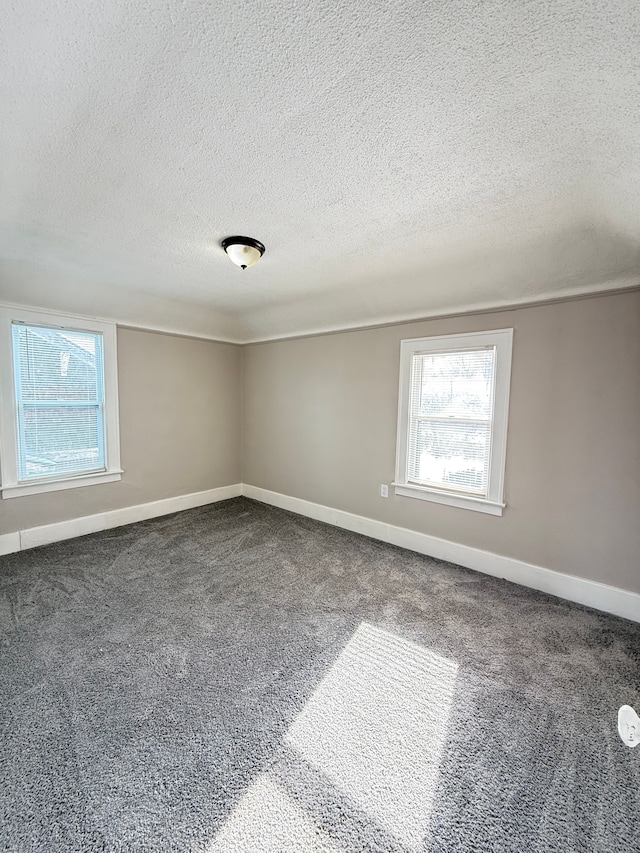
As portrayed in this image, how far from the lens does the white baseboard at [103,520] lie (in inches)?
124

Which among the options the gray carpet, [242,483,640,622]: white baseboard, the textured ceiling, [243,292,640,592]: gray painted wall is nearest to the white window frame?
the textured ceiling

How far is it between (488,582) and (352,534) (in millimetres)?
1368

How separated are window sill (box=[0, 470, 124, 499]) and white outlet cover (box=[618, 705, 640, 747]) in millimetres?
4207

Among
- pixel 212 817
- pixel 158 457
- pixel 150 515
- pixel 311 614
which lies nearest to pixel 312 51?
pixel 212 817

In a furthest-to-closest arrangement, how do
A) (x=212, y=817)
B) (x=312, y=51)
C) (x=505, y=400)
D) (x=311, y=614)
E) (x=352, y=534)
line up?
(x=352, y=534) → (x=505, y=400) → (x=311, y=614) → (x=212, y=817) → (x=312, y=51)

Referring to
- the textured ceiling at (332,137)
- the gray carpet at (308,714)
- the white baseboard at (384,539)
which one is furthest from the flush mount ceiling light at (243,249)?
the white baseboard at (384,539)

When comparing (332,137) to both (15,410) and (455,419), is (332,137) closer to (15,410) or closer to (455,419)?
(455,419)

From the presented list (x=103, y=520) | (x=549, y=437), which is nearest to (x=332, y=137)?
(x=549, y=437)

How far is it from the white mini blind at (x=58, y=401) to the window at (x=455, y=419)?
3.09 m

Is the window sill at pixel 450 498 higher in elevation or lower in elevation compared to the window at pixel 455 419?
lower

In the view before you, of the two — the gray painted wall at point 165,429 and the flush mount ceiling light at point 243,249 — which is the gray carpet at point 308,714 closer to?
the gray painted wall at point 165,429

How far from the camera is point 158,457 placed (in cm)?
409

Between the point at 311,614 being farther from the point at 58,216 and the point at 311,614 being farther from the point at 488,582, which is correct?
the point at 58,216

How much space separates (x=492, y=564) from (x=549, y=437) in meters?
1.13
